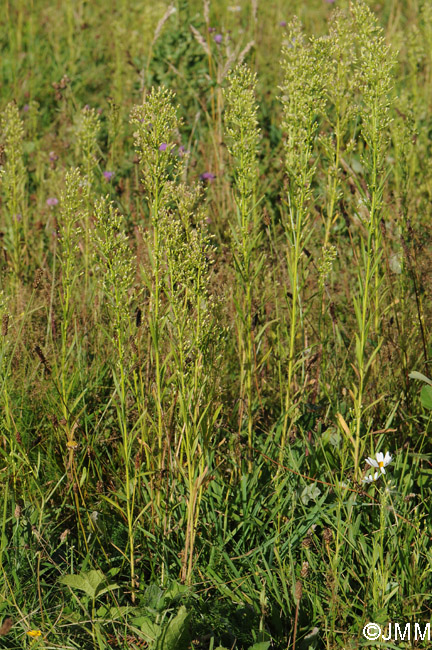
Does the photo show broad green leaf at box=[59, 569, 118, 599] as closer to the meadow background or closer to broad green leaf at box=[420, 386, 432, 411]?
the meadow background

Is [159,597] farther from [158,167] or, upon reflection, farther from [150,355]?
[158,167]

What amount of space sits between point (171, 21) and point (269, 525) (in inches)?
144

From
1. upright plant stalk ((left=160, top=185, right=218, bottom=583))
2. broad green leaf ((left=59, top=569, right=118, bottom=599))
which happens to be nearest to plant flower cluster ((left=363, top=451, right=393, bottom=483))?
upright plant stalk ((left=160, top=185, right=218, bottom=583))

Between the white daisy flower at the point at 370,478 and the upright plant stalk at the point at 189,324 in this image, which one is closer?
the upright plant stalk at the point at 189,324

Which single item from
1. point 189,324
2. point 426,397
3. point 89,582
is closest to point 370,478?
point 426,397

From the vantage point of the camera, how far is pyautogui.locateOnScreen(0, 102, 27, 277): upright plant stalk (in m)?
2.91

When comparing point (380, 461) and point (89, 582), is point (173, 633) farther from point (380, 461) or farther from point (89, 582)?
point (380, 461)

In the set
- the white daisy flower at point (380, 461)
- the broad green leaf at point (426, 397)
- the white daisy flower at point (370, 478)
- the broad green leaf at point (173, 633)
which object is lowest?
the broad green leaf at point (173, 633)

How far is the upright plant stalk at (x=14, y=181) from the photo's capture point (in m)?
2.91

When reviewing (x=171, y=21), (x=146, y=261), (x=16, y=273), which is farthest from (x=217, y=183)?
(x=171, y=21)

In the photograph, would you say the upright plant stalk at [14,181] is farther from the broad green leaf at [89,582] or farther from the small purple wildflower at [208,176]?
the broad green leaf at [89,582]

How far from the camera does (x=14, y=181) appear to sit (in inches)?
117

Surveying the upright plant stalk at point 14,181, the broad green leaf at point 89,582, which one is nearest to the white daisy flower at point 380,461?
the broad green leaf at point 89,582

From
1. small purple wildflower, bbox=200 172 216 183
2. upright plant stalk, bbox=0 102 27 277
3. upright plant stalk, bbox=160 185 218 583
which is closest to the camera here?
upright plant stalk, bbox=160 185 218 583
